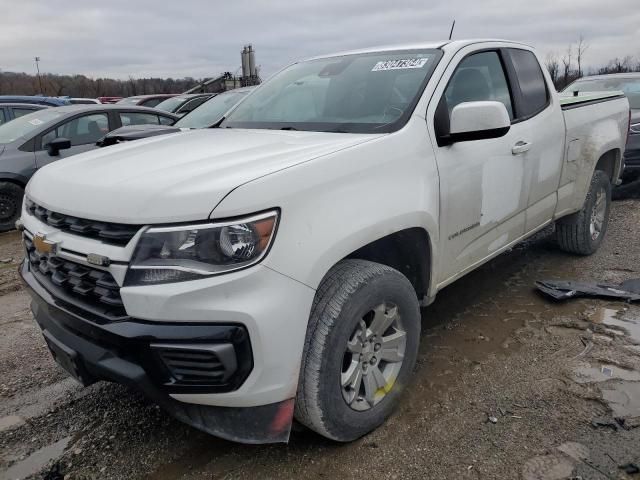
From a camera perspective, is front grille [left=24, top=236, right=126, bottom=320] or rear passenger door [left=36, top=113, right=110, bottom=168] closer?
front grille [left=24, top=236, right=126, bottom=320]

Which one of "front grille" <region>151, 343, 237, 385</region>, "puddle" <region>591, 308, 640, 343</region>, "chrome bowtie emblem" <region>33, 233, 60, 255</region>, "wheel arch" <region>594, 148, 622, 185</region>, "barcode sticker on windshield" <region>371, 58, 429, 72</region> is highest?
"barcode sticker on windshield" <region>371, 58, 429, 72</region>

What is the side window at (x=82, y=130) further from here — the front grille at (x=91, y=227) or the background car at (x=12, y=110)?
the front grille at (x=91, y=227)

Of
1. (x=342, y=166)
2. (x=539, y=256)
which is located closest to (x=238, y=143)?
(x=342, y=166)

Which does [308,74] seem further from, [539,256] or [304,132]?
[539,256]

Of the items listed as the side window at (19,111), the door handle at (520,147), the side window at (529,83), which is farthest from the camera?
the side window at (19,111)

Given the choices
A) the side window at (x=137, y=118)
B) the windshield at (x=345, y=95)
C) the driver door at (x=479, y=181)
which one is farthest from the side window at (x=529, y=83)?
the side window at (x=137, y=118)

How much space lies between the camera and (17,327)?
12.7 feet

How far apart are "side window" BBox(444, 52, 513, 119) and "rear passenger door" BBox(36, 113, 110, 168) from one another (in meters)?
5.29

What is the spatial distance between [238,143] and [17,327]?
97.3 inches

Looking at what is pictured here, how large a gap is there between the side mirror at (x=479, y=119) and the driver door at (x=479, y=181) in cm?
13

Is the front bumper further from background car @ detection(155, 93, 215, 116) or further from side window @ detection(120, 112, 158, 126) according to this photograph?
background car @ detection(155, 93, 215, 116)

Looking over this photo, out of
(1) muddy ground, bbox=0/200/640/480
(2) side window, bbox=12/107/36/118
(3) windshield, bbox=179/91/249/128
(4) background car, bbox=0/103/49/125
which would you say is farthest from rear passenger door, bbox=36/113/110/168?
(1) muddy ground, bbox=0/200/640/480

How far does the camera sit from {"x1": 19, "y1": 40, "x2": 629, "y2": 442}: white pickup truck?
1864mm

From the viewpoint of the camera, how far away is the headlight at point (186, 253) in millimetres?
1852
